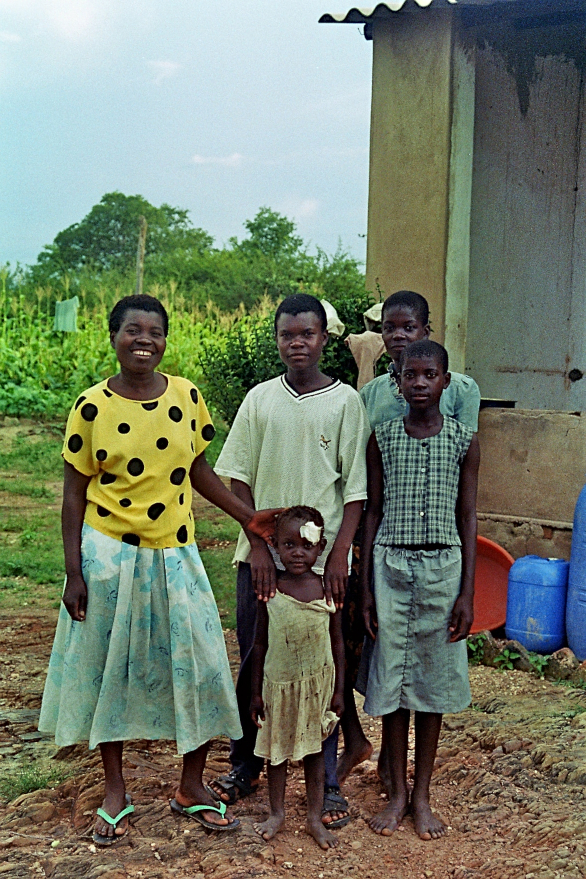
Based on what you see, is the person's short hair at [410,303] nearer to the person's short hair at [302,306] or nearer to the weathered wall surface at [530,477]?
the person's short hair at [302,306]

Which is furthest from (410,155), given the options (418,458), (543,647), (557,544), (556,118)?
(418,458)

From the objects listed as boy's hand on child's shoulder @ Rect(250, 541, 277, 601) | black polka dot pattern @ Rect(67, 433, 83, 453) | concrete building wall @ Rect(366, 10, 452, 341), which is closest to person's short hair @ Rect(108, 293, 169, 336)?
black polka dot pattern @ Rect(67, 433, 83, 453)

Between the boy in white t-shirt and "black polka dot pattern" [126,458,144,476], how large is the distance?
0.28 m

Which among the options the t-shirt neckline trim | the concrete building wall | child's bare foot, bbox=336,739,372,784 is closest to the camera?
the t-shirt neckline trim

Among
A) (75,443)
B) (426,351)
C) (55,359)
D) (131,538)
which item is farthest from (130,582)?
(55,359)

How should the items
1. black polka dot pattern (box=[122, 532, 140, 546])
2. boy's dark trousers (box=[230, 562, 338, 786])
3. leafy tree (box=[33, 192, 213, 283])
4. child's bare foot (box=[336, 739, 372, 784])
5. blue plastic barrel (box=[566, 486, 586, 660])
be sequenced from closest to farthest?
black polka dot pattern (box=[122, 532, 140, 546]), boy's dark trousers (box=[230, 562, 338, 786]), child's bare foot (box=[336, 739, 372, 784]), blue plastic barrel (box=[566, 486, 586, 660]), leafy tree (box=[33, 192, 213, 283])

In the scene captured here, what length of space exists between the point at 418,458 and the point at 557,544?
8.78 feet

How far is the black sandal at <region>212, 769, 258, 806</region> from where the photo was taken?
Result: 3.09 meters

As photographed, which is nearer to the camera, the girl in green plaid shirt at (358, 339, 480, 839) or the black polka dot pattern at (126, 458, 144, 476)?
the black polka dot pattern at (126, 458, 144, 476)

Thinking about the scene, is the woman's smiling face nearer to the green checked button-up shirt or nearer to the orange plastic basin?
the green checked button-up shirt

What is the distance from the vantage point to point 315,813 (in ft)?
9.45

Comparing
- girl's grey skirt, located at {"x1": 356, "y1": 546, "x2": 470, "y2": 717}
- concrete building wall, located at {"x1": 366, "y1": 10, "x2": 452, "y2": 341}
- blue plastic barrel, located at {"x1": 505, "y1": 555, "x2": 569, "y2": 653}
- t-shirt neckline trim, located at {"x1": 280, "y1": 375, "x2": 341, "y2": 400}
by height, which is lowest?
blue plastic barrel, located at {"x1": 505, "y1": 555, "x2": 569, "y2": 653}

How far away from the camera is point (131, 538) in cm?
283

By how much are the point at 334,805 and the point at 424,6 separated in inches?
171
